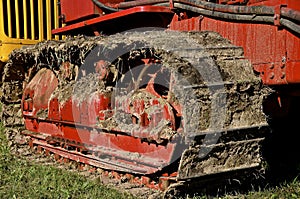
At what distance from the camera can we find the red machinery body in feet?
11.8

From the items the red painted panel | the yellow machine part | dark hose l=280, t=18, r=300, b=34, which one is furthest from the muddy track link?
the yellow machine part

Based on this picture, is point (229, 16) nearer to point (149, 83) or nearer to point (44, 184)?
point (149, 83)

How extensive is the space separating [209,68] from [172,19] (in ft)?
3.58

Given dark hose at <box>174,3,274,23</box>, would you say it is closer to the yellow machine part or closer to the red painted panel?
the red painted panel

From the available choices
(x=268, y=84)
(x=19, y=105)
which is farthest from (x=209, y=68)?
(x=19, y=105)

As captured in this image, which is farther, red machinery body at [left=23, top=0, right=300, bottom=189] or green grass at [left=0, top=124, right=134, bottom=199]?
green grass at [left=0, top=124, right=134, bottom=199]

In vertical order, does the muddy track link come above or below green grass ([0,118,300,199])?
above

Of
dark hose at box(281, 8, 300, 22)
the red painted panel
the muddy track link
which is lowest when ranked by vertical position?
Result: the muddy track link

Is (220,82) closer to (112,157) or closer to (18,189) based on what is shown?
(112,157)

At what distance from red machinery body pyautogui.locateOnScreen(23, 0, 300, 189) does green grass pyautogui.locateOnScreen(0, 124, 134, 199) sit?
27cm

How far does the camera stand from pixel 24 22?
7215 millimetres

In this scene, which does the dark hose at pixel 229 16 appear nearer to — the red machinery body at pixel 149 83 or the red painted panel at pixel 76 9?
the red machinery body at pixel 149 83

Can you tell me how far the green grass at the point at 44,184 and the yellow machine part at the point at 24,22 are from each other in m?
2.21

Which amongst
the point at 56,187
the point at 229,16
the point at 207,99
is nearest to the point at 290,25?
the point at 229,16
